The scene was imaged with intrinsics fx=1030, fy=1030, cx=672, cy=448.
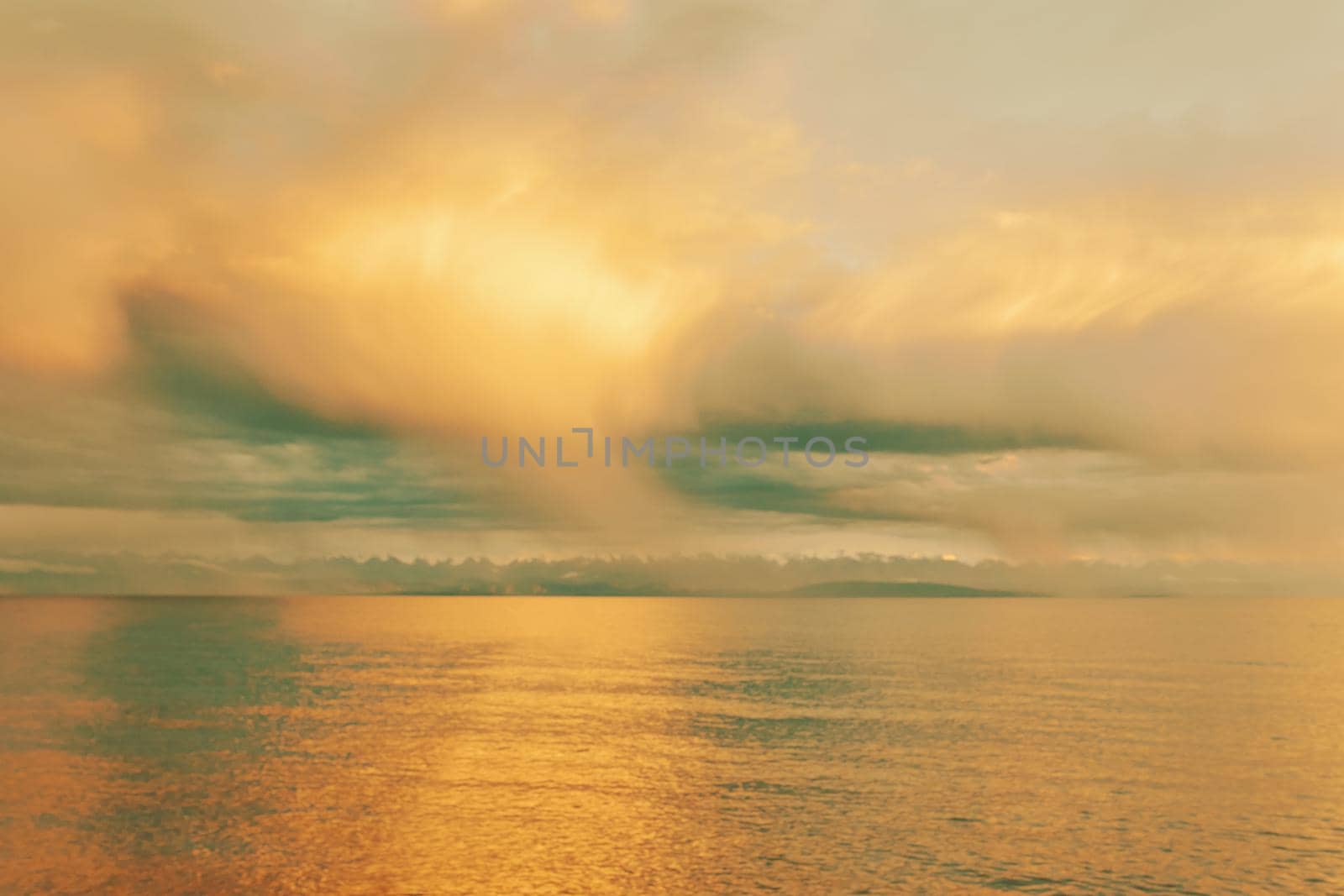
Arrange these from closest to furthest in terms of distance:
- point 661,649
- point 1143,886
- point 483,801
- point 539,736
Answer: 1. point 1143,886
2. point 483,801
3. point 539,736
4. point 661,649

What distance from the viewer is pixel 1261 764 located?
6575cm

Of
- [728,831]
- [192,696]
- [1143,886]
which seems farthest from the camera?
[192,696]

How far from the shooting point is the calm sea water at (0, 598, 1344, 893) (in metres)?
42.0

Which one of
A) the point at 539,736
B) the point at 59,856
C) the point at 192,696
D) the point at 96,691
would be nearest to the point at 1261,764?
the point at 539,736

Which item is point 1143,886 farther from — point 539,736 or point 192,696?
point 192,696

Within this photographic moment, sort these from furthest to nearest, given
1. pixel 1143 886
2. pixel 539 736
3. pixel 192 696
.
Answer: pixel 192 696
pixel 539 736
pixel 1143 886

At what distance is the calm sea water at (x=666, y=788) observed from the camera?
41969mm

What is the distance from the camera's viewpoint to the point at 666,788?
A: 188 ft

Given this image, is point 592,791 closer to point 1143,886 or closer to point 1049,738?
point 1143,886

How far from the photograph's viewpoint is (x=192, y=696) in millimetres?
99750

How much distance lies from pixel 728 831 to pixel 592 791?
1073 centimetres

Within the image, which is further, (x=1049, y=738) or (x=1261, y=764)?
(x=1049, y=738)

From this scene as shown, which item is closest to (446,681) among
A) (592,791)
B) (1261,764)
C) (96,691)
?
(96,691)

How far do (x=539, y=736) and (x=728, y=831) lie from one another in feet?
95.4
